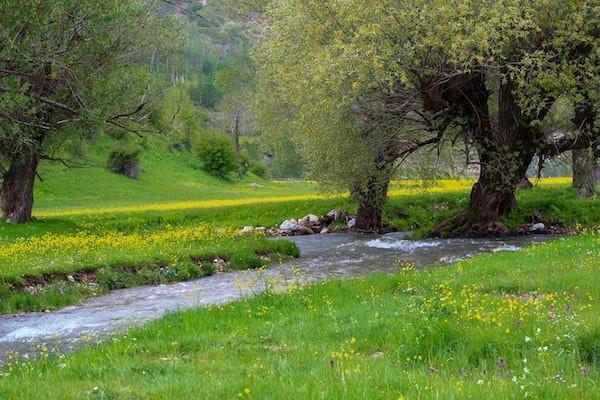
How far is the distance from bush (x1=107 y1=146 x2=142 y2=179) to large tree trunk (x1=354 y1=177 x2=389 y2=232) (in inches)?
1702

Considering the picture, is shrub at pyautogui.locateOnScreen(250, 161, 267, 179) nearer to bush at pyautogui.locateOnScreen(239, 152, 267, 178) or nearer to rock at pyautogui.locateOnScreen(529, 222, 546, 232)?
bush at pyautogui.locateOnScreen(239, 152, 267, 178)

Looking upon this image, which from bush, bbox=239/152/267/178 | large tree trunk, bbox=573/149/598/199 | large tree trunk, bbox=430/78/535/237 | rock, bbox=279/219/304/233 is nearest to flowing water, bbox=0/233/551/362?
large tree trunk, bbox=430/78/535/237

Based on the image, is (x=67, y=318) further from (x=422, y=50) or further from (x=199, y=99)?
(x=199, y=99)

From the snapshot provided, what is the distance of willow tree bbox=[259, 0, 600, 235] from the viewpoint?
2089cm

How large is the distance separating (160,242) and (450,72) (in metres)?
12.5

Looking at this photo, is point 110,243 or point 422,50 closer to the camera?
point 422,50

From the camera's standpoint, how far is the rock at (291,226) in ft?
111

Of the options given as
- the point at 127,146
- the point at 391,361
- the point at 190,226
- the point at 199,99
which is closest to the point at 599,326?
the point at 391,361

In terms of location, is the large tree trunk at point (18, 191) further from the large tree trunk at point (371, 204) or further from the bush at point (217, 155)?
the bush at point (217, 155)

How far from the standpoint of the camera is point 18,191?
102 ft

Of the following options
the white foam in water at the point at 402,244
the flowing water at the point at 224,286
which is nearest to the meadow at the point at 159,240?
the flowing water at the point at 224,286

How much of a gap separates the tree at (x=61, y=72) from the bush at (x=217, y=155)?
172 ft

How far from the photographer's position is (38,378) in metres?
7.68

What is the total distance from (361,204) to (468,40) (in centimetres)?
1353
